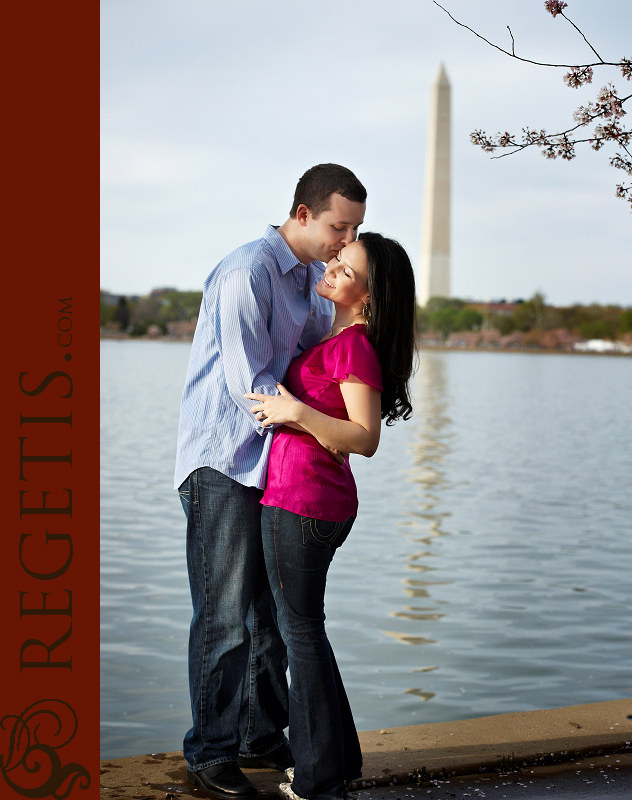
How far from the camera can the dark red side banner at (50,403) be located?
9.21ft

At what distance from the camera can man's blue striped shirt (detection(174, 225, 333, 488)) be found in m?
3.00

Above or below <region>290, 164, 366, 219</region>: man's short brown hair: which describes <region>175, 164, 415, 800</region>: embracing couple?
below

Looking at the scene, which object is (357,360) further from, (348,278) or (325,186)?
(325,186)

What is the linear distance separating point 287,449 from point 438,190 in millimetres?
67918

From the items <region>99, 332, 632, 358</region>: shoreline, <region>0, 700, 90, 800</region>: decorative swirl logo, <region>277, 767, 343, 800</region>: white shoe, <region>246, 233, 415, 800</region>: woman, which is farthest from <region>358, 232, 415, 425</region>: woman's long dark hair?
<region>99, 332, 632, 358</region>: shoreline

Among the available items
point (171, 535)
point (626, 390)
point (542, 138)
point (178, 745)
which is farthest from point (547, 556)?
point (626, 390)

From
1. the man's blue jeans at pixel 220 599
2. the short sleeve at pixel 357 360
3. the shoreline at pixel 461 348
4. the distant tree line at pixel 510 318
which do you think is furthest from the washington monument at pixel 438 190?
the short sleeve at pixel 357 360

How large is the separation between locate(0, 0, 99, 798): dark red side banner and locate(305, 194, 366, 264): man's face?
68 centimetres

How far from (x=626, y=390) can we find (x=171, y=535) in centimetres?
3252

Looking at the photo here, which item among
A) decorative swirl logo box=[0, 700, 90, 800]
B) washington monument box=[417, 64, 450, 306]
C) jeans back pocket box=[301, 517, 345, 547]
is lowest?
decorative swirl logo box=[0, 700, 90, 800]

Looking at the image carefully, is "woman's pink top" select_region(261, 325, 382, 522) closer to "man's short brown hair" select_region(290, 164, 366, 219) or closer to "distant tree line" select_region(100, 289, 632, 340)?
"man's short brown hair" select_region(290, 164, 366, 219)

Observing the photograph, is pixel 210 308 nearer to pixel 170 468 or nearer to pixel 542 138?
pixel 542 138

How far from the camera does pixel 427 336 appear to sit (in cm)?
10062

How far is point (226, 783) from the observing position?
310cm
